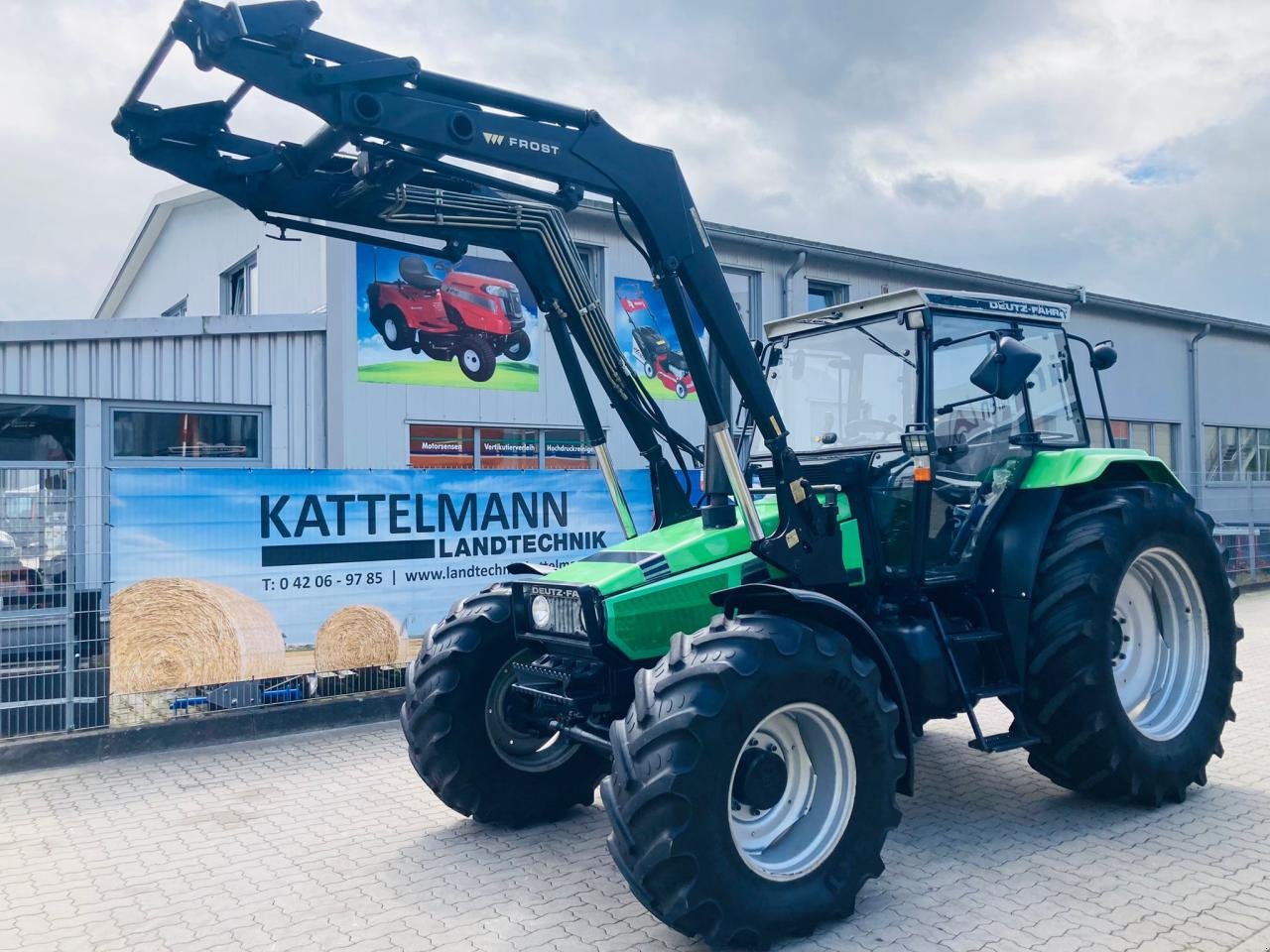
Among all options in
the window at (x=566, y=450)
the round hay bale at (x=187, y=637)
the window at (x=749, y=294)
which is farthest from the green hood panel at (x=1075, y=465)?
the window at (x=749, y=294)

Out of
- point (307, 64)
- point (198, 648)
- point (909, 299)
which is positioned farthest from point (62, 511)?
point (909, 299)

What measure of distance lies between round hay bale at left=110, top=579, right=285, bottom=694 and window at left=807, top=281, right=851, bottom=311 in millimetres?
10966

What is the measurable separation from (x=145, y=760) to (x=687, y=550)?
14.7 ft

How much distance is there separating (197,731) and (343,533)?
1.78 metres

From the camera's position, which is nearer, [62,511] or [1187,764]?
[1187,764]

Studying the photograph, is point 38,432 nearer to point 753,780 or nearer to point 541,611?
point 541,611

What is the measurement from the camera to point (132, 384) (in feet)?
35.3

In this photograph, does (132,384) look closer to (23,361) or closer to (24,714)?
(23,361)

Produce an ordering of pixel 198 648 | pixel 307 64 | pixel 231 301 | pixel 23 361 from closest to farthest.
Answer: pixel 307 64 < pixel 198 648 < pixel 23 361 < pixel 231 301

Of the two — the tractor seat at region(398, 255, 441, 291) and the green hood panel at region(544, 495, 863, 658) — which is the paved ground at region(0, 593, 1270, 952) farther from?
the tractor seat at region(398, 255, 441, 291)

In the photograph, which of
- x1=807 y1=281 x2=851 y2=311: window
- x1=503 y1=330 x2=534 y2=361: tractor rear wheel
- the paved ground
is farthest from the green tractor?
x1=807 y1=281 x2=851 y2=311: window

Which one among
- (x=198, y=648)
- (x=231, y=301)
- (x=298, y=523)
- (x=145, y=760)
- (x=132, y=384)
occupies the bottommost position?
(x=145, y=760)

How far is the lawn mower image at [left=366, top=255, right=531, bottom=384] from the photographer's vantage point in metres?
12.3

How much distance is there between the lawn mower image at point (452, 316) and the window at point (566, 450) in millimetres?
1182
